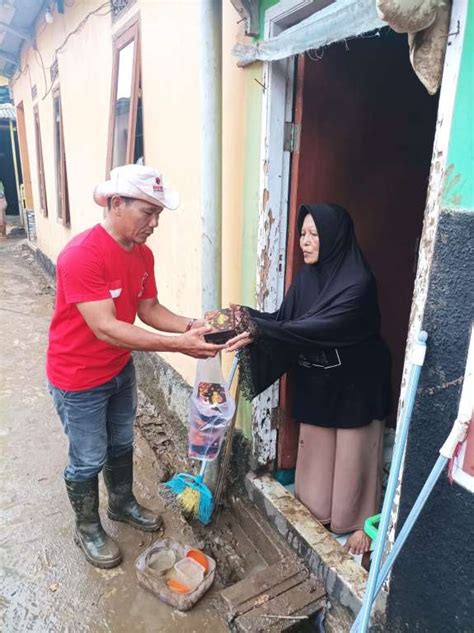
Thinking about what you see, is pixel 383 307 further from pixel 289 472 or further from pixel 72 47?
pixel 72 47

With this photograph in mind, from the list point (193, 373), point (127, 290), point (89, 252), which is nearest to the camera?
point (89, 252)

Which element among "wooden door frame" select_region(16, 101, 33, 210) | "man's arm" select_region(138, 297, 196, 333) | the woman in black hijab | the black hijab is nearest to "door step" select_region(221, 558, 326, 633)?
the woman in black hijab

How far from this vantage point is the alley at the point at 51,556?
2400 mm

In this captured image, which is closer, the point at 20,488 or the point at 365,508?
the point at 365,508

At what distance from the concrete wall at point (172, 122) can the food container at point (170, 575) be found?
4.62 feet

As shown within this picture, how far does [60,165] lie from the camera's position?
315 inches

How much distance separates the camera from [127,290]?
2.51m

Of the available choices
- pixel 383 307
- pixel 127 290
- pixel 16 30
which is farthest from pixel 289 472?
pixel 16 30

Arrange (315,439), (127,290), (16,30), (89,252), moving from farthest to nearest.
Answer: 1. (16,30)
2. (315,439)
3. (127,290)
4. (89,252)

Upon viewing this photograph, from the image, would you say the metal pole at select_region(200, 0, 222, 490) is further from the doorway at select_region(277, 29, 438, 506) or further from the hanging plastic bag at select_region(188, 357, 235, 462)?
the doorway at select_region(277, 29, 438, 506)

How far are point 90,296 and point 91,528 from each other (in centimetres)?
142

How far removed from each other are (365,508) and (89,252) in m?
2.09

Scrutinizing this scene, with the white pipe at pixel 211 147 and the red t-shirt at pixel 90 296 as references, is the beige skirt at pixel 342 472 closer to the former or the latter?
the white pipe at pixel 211 147

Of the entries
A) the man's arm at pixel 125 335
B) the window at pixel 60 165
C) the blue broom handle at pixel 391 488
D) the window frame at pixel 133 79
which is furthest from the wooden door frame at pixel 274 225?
the window at pixel 60 165
